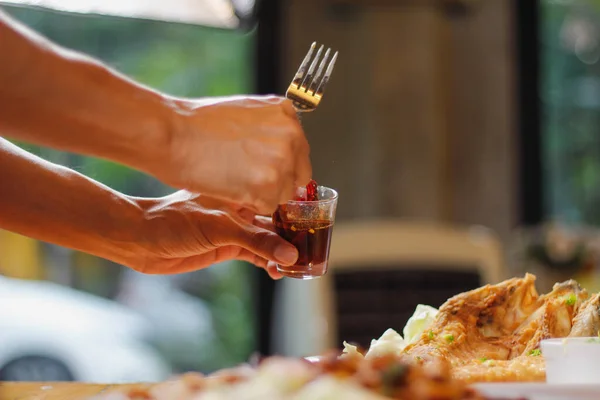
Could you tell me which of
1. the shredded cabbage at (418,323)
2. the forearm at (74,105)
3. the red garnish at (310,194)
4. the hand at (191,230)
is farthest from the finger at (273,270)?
the forearm at (74,105)

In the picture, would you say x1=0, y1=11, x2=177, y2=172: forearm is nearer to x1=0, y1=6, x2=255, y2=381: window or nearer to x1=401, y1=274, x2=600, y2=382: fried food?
x1=401, y1=274, x2=600, y2=382: fried food

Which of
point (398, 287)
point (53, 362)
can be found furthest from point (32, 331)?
point (398, 287)

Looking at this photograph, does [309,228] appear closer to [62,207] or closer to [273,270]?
[273,270]

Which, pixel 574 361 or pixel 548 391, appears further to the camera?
pixel 574 361

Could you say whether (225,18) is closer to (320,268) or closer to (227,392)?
(320,268)

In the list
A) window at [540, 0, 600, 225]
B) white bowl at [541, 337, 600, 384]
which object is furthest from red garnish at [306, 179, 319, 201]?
window at [540, 0, 600, 225]

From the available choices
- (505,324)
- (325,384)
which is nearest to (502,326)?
(505,324)

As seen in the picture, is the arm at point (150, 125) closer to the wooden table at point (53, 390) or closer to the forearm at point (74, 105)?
the forearm at point (74, 105)
